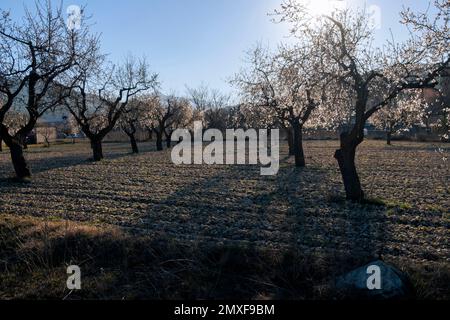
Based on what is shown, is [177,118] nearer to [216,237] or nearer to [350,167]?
[350,167]

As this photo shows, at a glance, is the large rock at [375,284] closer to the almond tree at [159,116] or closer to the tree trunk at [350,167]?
the tree trunk at [350,167]

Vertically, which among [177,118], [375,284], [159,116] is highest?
[177,118]

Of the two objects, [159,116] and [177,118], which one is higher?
[177,118]

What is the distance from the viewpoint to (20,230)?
22.9ft

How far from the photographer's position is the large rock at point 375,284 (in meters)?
4.07

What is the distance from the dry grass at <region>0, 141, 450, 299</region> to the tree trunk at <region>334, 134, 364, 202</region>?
1.70ft

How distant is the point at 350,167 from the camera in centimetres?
1049

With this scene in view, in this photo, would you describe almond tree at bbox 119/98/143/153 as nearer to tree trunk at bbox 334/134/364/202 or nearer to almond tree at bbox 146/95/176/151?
almond tree at bbox 146/95/176/151

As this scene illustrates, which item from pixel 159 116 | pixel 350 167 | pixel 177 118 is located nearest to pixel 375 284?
pixel 350 167

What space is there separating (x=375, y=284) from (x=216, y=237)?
3.54 metres

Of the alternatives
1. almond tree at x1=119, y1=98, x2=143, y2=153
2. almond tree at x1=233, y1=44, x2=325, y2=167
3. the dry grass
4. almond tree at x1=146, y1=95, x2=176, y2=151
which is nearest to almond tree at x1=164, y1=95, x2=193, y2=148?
almond tree at x1=146, y1=95, x2=176, y2=151

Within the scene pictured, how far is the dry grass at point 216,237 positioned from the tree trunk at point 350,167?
518 mm

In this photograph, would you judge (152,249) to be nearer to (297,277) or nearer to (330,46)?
(297,277)

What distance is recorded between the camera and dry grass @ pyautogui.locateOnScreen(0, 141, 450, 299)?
470cm
